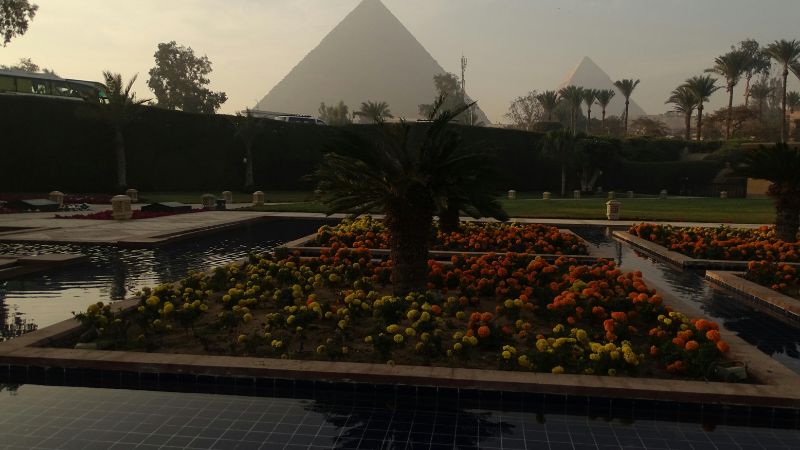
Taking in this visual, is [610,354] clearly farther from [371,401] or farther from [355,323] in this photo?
[355,323]

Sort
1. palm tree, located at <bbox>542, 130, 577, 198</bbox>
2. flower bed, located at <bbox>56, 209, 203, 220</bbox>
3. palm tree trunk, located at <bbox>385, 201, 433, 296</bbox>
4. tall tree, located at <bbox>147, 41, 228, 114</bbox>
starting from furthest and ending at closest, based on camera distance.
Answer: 1. tall tree, located at <bbox>147, 41, 228, 114</bbox>
2. palm tree, located at <bbox>542, 130, 577, 198</bbox>
3. flower bed, located at <bbox>56, 209, 203, 220</bbox>
4. palm tree trunk, located at <bbox>385, 201, 433, 296</bbox>

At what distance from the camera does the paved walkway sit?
53.8 ft

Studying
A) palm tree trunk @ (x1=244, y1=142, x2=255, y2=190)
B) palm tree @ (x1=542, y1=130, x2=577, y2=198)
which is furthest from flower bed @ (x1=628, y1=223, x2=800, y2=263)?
palm tree trunk @ (x1=244, y1=142, x2=255, y2=190)

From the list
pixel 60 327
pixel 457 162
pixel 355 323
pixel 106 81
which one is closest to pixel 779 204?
pixel 457 162

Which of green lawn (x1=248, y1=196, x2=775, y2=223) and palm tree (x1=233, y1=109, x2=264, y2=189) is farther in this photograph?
→ palm tree (x1=233, y1=109, x2=264, y2=189)

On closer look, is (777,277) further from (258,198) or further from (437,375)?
(258,198)

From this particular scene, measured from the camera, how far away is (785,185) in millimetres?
14805

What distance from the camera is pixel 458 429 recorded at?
505 centimetres

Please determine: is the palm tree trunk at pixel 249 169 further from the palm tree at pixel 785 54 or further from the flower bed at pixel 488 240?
the palm tree at pixel 785 54

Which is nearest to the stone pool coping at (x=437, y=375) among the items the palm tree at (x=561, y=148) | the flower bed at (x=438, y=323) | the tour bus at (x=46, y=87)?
the flower bed at (x=438, y=323)

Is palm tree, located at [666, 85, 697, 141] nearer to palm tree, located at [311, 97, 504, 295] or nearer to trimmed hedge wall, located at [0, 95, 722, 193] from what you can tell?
trimmed hedge wall, located at [0, 95, 722, 193]

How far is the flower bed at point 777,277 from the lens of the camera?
9906 mm

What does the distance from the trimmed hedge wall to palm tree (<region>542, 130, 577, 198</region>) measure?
7.37 feet

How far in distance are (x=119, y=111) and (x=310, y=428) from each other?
3960 centimetres
